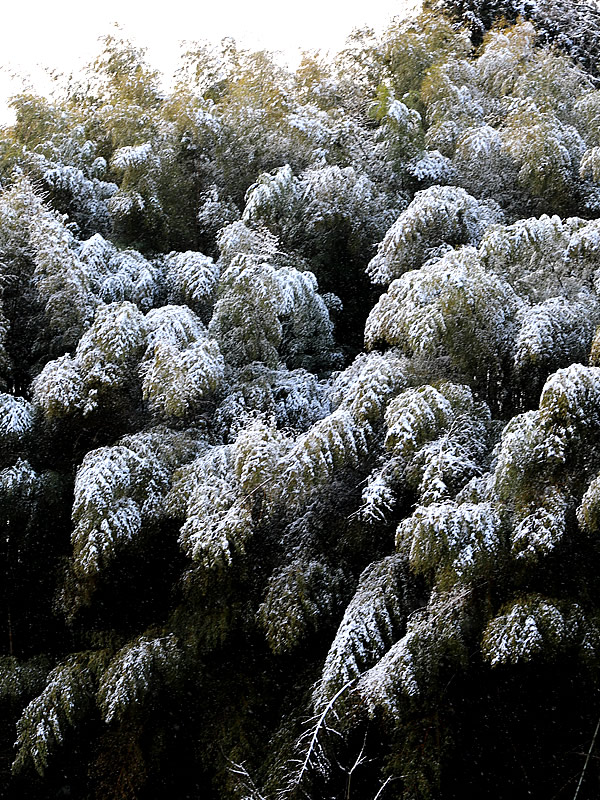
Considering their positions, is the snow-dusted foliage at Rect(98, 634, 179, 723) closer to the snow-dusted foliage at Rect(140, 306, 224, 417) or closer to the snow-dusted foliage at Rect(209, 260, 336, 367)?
the snow-dusted foliage at Rect(140, 306, 224, 417)

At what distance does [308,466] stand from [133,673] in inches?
37.6

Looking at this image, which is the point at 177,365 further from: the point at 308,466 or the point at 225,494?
the point at 308,466

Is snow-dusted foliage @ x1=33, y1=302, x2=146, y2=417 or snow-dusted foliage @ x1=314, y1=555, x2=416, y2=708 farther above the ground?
snow-dusted foliage @ x1=33, y1=302, x2=146, y2=417

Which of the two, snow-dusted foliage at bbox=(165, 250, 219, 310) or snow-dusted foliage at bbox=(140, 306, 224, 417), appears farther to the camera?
snow-dusted foliage at bbox=(165, 250, 219, 310)

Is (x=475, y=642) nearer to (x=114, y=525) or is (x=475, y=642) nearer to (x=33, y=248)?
(x=114, y=525)

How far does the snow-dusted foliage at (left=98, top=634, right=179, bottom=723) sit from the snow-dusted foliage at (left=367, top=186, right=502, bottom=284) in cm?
175

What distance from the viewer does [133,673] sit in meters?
2.80

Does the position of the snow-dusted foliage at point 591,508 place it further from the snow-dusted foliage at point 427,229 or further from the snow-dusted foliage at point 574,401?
the snow-dusted foliage at point 427,229

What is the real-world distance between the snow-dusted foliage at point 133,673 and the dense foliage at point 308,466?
0.01 meters

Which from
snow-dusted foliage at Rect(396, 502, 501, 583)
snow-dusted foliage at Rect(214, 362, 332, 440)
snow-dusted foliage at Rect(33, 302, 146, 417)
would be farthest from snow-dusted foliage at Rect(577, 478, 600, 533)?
snow-dusted foliage at Rect(33, 302, 146, 417)

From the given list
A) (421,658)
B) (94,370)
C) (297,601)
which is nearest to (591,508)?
(421,658)

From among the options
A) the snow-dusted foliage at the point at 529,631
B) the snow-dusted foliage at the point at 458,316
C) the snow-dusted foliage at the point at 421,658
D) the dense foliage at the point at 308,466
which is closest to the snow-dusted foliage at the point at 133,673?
the dense foliage at the point at 308,466

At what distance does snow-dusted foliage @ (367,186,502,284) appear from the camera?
3348 millimetres

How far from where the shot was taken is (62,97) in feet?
16.3
